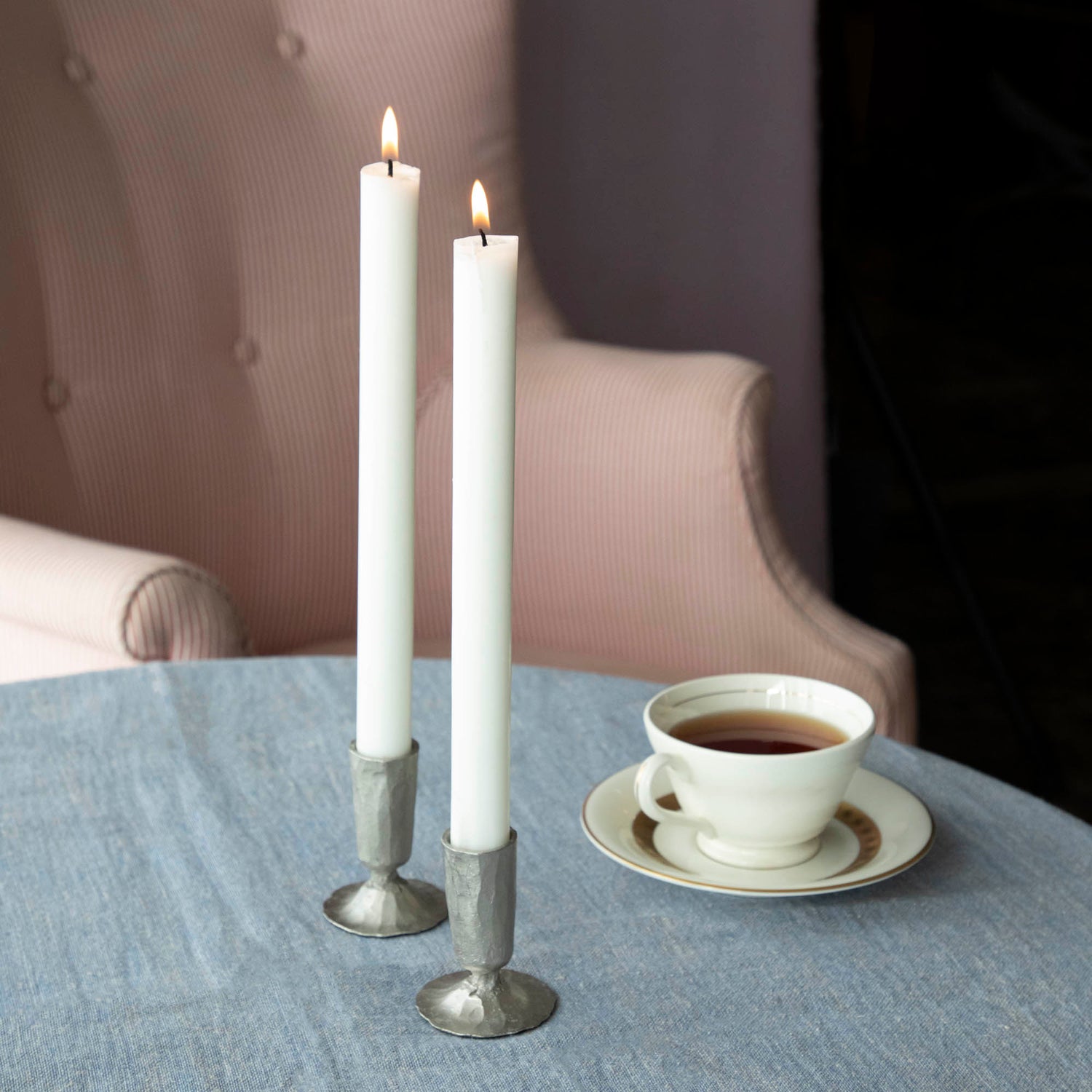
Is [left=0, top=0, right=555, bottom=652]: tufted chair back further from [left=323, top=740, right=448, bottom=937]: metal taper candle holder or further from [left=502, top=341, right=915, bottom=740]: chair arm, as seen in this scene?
[left=323, top=740, right=448, bottom=937]: metal taper candle holder

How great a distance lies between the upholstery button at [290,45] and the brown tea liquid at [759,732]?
990mm

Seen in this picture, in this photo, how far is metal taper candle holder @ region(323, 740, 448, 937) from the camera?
55 centimetres

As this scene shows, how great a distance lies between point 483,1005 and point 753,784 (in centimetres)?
14

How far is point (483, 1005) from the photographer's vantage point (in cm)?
53

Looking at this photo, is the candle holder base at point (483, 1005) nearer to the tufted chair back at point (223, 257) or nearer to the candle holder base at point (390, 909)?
the candle holder base at point (390, 909)

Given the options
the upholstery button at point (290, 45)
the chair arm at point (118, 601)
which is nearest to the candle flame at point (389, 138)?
the chair arm at point (118, 601)

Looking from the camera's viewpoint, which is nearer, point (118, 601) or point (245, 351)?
point (118, 601)

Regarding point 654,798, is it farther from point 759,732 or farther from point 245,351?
point 245,351

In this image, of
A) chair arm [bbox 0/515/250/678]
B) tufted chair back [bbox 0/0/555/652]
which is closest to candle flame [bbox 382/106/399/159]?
chair arm [bbox 0/515/250/678]

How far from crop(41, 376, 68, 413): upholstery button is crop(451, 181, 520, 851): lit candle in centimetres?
94

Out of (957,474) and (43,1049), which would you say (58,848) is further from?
(957,474)

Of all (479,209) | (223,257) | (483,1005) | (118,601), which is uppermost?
(223,257)

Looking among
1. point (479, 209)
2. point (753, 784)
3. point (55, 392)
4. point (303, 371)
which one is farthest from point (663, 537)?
point (479, 209)

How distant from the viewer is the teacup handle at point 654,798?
61 centimetres
